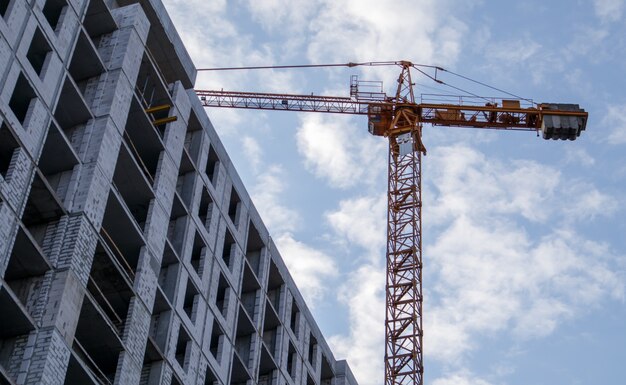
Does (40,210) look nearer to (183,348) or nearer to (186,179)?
(183,348)

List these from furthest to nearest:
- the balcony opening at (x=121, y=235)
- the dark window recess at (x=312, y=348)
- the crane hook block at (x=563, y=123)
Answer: the crane hook block at (x=563, y=123)
the dark window recess at (x=312, y=348)
the balcony opening at (x=121, y=235)

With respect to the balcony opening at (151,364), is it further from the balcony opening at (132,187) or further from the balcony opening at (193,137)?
the balcony opening at (193,137)

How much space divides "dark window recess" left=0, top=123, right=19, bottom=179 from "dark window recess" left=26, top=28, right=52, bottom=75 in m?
3.98

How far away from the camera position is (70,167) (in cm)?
3975

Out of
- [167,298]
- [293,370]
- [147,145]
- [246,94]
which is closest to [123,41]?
[147,145]

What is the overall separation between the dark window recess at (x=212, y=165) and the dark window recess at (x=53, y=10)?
1226 cm

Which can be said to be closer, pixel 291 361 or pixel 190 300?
pixel 190 300

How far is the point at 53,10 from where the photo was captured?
4206cm

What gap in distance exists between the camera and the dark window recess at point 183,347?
149 ft

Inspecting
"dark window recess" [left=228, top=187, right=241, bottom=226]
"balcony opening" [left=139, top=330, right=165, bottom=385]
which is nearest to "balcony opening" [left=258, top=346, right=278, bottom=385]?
"dark window recess" [left=228, top=187, right=241, bottom=226]

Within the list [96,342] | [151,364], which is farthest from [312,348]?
[96,342]

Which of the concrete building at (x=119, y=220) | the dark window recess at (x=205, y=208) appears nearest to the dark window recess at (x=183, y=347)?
the concrete building at (x=119, y=220)

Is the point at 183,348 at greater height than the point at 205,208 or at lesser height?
lesser

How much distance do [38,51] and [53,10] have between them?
9.36 ft
